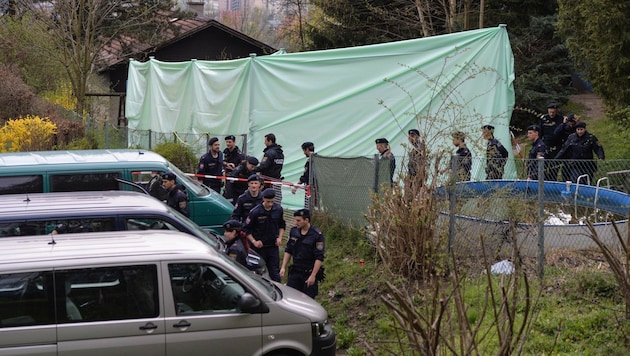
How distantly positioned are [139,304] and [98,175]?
5.13 metres

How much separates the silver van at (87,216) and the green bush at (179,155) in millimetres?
8145

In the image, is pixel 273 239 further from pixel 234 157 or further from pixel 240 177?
pixel 234 157

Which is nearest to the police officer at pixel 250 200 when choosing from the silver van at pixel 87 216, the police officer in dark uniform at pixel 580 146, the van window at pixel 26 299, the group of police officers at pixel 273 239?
the group of police officers at pixel 273 239

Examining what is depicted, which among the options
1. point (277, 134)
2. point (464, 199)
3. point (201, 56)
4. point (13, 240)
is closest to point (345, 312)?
point (464, 199)

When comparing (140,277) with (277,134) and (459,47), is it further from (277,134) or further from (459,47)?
(277,134)

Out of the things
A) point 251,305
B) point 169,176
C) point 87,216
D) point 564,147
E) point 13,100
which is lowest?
point 251,305

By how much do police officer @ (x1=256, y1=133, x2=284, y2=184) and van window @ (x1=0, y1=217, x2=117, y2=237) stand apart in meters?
5.49

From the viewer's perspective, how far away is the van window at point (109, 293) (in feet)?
21.3

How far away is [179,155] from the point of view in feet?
58.7

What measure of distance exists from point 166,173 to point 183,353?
538 cm

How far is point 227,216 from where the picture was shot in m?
12.3

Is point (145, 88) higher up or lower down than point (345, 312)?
higher up

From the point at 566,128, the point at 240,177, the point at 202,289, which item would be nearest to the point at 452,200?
the point at 202,289

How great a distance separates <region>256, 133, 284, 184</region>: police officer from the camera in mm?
14102
